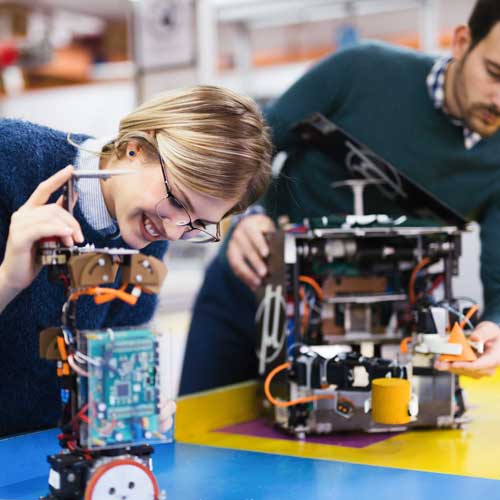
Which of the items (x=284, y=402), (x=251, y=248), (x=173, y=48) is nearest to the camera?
(x=284, y=402)

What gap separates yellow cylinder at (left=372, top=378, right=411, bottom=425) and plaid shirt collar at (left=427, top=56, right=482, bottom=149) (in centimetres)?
80

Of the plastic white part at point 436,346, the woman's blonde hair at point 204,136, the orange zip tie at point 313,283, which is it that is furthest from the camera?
the orange zip tie at point 313,283

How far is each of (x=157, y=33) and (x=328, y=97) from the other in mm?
1549

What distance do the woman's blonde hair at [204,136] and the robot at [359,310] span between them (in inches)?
15.0

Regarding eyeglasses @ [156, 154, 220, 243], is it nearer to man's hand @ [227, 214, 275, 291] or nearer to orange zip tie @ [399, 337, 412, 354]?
man's hand @ [227, 214, 275, 291]

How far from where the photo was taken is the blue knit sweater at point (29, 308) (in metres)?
1.24

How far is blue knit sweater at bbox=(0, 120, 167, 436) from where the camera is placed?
1236 mm

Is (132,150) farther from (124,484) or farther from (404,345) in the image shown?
(404,345)

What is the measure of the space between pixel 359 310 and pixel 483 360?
1.08 ft

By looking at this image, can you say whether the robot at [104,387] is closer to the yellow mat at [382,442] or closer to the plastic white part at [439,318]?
the yellow mat at [382,442]

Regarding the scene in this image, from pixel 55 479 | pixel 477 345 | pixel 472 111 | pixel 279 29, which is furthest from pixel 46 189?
pixel 279 29

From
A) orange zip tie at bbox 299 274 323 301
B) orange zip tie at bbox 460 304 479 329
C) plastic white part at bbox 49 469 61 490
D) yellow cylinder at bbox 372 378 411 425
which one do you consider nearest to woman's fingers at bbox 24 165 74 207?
plastic white part at bbox 49 469 61 490

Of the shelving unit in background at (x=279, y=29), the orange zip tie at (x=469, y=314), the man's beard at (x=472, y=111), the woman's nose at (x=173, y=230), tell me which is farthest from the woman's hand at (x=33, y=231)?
the shelving unit in background at (x=279, y=29)

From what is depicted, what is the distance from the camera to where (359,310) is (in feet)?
5.42
